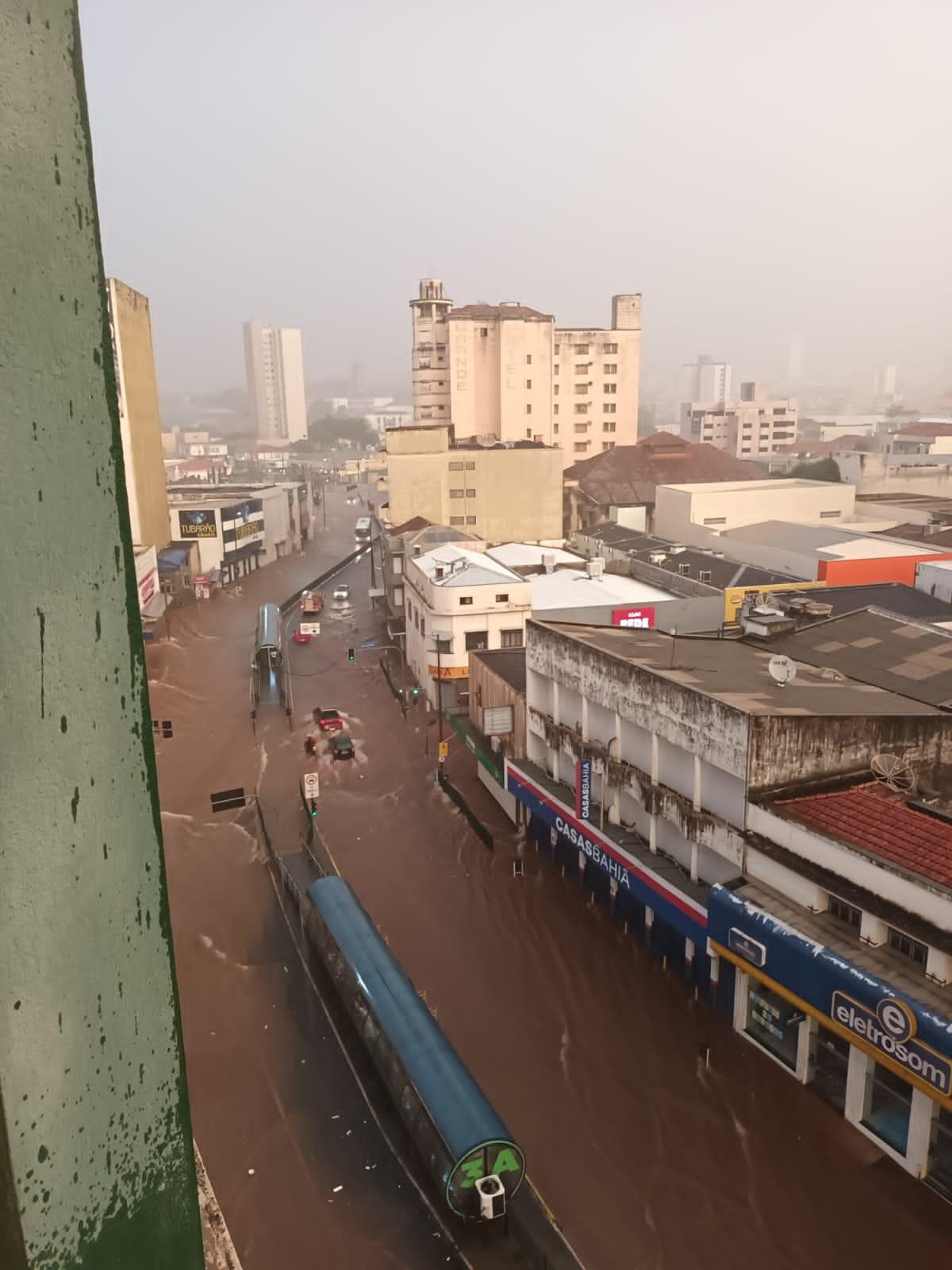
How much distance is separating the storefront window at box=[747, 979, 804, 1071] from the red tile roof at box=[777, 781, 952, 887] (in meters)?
3.38

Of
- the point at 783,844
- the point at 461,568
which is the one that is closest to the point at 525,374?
the point at 461,568

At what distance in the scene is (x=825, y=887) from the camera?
1597cm

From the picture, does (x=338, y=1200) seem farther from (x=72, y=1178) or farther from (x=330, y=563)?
(x=330, y=563)

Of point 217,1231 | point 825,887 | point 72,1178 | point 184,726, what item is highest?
point 72,1178

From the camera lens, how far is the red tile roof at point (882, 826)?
583 inches

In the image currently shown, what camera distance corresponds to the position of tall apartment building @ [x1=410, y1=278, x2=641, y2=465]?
85.1 m

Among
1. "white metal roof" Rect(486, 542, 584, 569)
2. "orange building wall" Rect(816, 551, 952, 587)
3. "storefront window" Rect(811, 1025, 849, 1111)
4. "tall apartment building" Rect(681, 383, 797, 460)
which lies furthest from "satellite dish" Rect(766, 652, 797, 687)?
"tall apartment building" Rect(681, 383, 797, 460)

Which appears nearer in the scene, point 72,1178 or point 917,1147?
point 72,1178

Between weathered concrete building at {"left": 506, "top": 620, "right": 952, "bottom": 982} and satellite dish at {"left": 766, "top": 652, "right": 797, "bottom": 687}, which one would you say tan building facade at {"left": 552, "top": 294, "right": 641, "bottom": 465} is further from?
satellite dish at {"left": 766, "top": 652, "right": 797, "bottom": 687}

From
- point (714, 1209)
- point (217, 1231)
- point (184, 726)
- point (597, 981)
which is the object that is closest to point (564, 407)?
point (184, 726)

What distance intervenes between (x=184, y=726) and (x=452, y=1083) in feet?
92.6

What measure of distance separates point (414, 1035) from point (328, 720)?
78.2ft

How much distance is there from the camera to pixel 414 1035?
50.3 ft

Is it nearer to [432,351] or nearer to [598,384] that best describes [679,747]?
[432,351]
